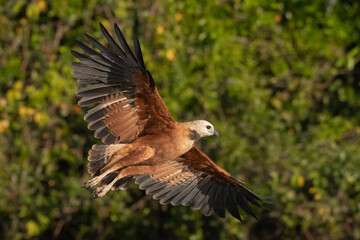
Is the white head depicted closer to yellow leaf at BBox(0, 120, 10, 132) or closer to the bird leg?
the bird leg

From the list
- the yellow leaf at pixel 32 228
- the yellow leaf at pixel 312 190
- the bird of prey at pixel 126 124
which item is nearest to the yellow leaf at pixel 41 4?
the bird of prey at pixel 126 124

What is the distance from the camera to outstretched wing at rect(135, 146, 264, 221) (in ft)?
18.2

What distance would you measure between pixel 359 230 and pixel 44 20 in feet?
14.3

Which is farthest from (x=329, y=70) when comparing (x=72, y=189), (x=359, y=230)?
(x=72, y=189)

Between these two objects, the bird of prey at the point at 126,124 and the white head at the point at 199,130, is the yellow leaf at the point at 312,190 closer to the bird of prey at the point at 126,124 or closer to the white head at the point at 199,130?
the bird of prey at the point at 126,124

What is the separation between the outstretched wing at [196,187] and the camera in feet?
18.2

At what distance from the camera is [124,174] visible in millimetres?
5094

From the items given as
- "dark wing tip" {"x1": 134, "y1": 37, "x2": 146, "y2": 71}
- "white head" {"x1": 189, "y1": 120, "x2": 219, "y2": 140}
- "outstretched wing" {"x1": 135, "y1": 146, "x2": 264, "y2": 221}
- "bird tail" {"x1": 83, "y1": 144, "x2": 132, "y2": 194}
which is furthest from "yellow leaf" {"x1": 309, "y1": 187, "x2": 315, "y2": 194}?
"dark wing tip" {"x1": 134, "y1": 37, "x2": 146, "y2": 71}

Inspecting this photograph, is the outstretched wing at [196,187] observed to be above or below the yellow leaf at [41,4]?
below

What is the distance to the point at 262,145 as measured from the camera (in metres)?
6.88

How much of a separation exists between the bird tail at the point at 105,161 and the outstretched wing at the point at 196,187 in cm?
49

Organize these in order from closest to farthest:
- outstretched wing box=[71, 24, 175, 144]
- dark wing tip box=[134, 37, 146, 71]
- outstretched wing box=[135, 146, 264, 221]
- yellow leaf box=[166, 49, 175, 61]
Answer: dark wing tip box=[134, 37, 146, 71] < outstretched wing box=[71, 24, 175, 144] < outstretched wing box=[135, 146, 264, 221] < yellow leaf box=[166, 49, 175, 61]

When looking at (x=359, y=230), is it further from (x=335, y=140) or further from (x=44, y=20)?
(x=44, y=20)

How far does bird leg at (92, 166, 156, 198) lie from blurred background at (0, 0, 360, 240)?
1531 mm
